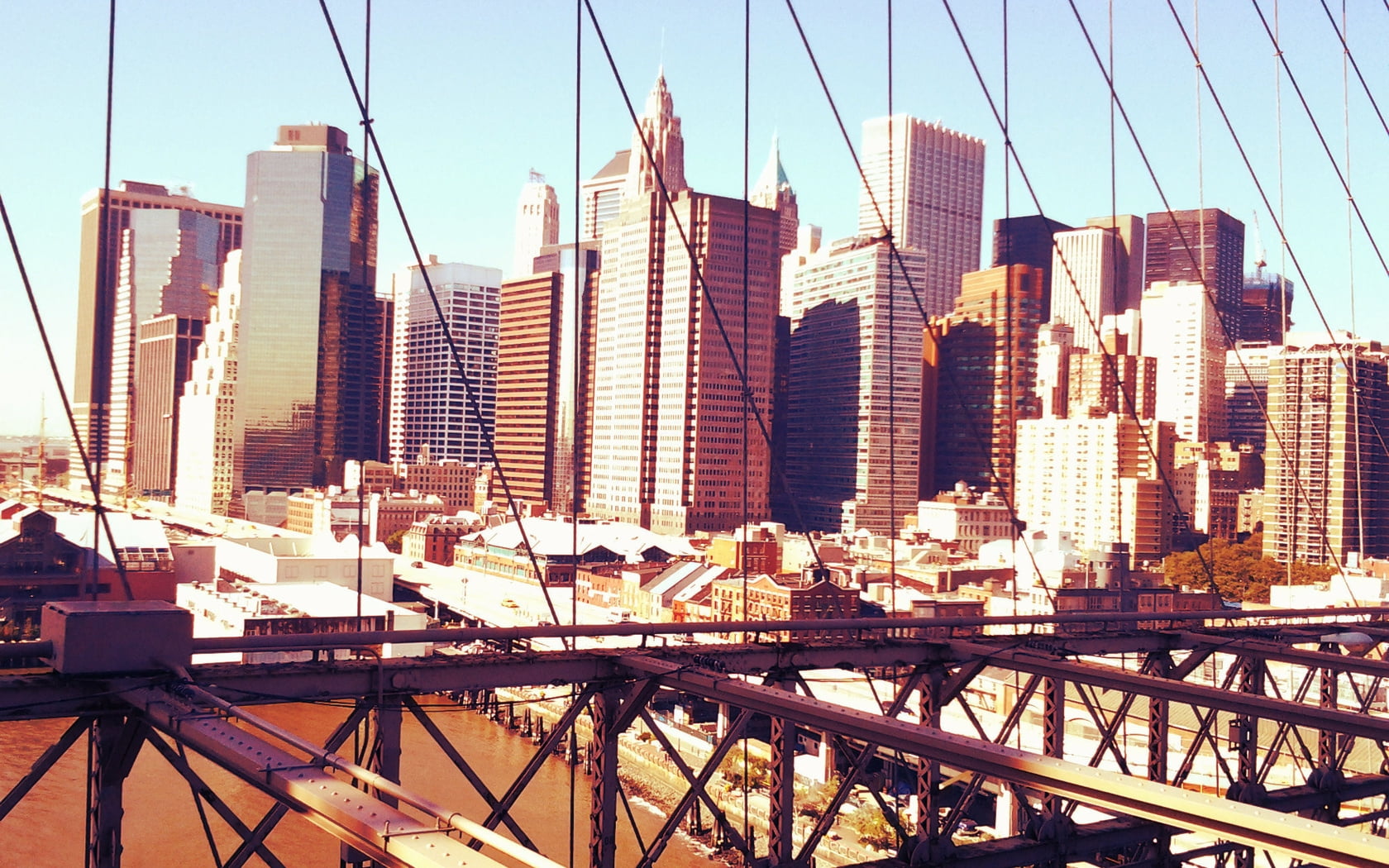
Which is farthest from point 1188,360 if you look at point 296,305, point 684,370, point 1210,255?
point 296,305

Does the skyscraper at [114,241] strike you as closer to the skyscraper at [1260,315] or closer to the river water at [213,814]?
the river water at [213,814]

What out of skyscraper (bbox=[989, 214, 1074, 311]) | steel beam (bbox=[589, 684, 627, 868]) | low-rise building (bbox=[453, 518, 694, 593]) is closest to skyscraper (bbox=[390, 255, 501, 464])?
low-rise building (bbox=[453, 518, 694, 593])

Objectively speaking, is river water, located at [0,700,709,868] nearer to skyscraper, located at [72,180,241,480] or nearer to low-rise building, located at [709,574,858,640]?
low-rise building, located at [709,574,858,640]

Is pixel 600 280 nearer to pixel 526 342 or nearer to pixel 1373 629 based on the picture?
pixel 526 342

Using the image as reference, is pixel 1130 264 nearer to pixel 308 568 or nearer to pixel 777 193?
pixel 777 193

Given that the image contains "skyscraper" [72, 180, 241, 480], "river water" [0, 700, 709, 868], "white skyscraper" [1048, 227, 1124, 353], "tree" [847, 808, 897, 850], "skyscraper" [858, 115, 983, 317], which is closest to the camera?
"river water" [0, 700, 709, 868]

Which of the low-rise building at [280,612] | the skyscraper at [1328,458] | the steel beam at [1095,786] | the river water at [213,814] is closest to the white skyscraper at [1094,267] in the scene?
the skyscraper at [1328,458]

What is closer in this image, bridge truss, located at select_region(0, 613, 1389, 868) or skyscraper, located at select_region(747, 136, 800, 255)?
bridge truss, located at select_region(0, 613, 1389, 868)

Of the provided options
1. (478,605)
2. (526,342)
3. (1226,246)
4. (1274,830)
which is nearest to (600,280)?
(526,342)
